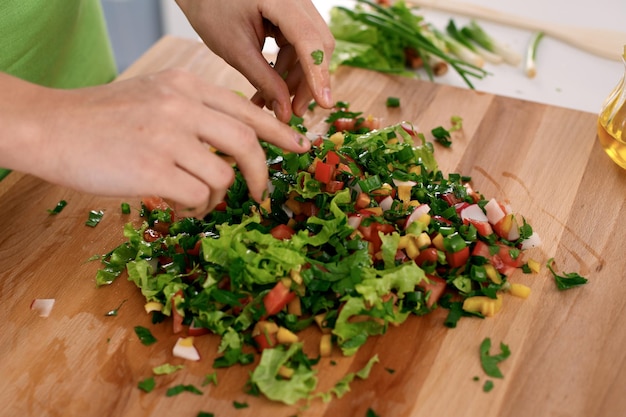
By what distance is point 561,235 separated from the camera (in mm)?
2037

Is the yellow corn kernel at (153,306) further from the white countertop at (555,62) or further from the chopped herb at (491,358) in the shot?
the white countertop at (555,62)

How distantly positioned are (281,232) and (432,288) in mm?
396

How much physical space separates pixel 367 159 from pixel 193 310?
67cm

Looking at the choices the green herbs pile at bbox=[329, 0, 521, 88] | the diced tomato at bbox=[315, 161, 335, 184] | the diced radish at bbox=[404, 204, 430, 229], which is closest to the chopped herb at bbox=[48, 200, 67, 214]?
the diced tomato at bbox=[315, 161, 335, 184]

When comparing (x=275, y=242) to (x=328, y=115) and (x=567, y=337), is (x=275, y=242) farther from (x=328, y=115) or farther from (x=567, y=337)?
(x=328, y=115)

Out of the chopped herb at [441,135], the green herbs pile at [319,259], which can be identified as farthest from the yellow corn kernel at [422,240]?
the chopped herb at [441,135]

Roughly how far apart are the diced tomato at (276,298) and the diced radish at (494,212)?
1.99ft

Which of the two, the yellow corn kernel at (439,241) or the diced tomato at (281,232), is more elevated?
the diced tomato at (281,232)

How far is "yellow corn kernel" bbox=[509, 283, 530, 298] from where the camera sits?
185 centimetres

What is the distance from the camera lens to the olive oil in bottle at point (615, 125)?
7.35 feet

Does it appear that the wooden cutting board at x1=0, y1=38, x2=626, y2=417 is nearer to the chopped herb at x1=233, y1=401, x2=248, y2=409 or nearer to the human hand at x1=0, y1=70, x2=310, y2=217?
the chopped herb at x1=233, y1=401, x2=248, y2=409

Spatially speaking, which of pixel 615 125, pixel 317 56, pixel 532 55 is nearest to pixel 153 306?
pixel 317 56

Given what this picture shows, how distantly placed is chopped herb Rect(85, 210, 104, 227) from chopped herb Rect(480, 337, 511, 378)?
1.10 metres

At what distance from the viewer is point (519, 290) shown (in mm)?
1850
